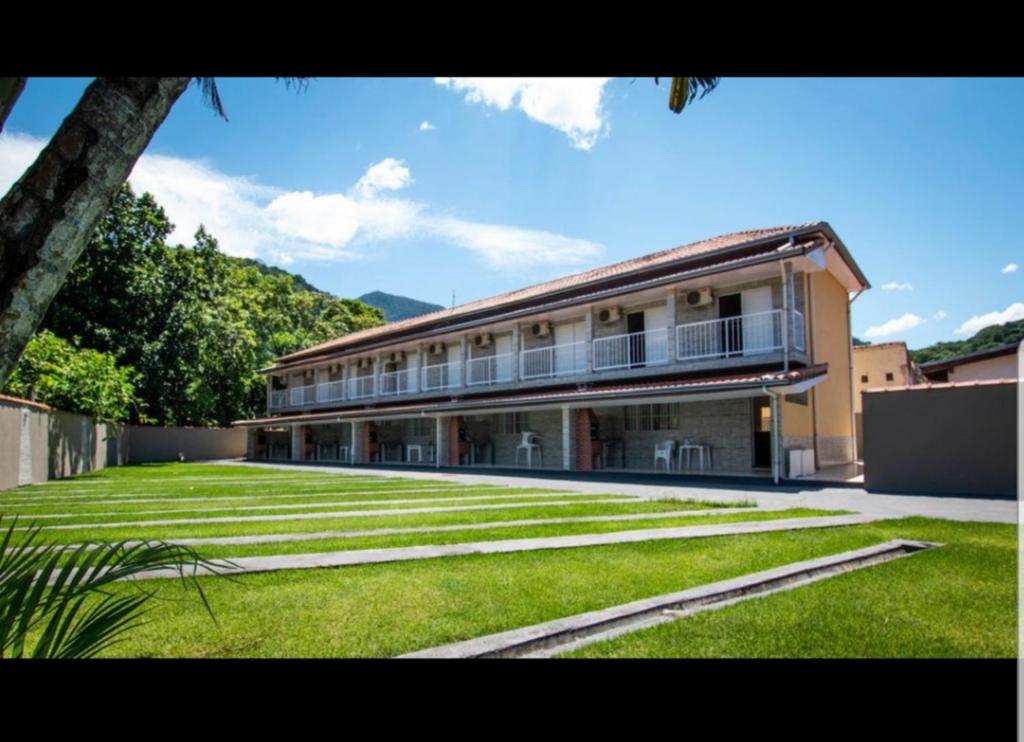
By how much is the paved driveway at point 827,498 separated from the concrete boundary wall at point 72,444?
1032cm

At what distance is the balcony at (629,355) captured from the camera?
50.2ft

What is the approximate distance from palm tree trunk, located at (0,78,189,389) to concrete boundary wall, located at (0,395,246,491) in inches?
554

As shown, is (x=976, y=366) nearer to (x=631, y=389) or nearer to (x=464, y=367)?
(x=631, y=389)

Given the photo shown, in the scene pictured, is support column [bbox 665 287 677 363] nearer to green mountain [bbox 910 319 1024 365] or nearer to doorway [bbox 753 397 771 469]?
doorway [bbox 753 397 771 469]

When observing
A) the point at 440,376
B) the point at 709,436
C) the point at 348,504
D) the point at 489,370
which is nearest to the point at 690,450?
the point at 709,436

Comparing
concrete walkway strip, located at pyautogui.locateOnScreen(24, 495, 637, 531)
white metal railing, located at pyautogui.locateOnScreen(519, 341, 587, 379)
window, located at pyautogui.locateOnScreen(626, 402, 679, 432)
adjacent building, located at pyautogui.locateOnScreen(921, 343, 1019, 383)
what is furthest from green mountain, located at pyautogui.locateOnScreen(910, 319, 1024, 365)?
white metal railing, located at pyautogui.locateOnScreen(519, 341, 587, 379)

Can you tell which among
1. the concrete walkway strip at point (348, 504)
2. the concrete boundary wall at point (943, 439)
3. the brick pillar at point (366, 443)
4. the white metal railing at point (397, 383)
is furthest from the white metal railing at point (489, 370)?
the concrete boundary wall at point (943, 439)

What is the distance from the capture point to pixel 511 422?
21.5m

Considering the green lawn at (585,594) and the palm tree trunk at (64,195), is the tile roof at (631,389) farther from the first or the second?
the palm tree trunk at (64,195)

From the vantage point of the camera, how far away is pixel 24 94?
190 centimetres
